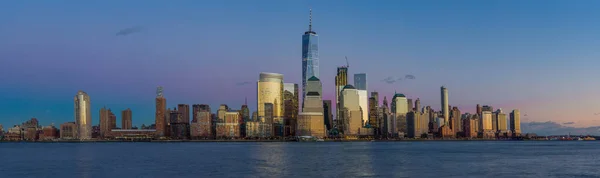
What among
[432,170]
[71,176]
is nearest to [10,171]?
[71,176]

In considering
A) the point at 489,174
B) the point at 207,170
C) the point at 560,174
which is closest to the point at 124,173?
the point at 207,170

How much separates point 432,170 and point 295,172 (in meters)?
19.3

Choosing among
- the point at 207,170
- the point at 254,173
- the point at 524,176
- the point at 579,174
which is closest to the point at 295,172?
the point at 254,173

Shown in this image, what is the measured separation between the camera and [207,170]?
8412 cm

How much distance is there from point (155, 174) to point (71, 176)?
1041 cm

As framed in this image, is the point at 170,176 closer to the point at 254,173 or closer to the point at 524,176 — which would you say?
the point at 254,173

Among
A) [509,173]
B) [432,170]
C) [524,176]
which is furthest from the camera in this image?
[432,170]

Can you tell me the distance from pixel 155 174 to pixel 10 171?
81.2 ft

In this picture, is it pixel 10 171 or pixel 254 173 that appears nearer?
pixel 254 173

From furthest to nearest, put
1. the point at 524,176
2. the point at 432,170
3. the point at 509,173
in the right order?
1. the point at 432,170
2. the point at 509,173
3. the point at 524,176

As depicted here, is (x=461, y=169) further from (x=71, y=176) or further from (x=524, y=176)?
(x=71, y=176)

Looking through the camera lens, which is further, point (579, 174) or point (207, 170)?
point (207, 170)

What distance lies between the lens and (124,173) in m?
79.7

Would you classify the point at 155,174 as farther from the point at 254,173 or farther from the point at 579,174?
the point at 579,174
